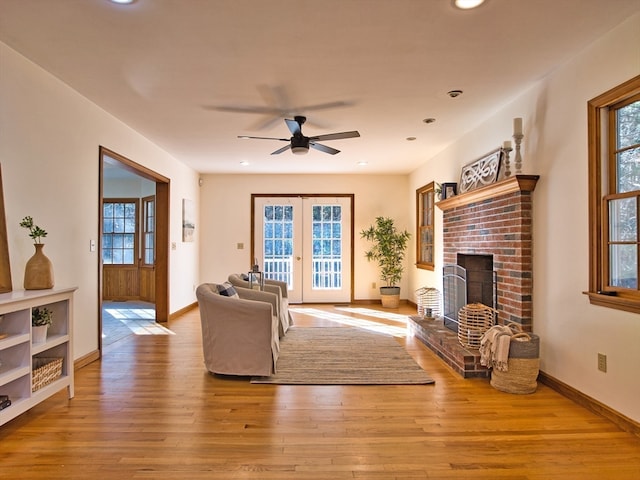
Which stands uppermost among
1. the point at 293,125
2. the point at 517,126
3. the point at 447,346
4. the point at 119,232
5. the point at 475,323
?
the point at 293,125

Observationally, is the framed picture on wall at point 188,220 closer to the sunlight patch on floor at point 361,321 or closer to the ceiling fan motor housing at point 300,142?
the sunlight patch on floor at point 361,321

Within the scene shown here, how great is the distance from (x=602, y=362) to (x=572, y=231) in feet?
3.07

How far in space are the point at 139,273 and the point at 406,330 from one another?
562 centimetres

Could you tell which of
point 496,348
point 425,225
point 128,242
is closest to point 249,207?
point 128,242

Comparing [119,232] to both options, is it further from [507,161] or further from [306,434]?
[507,161]

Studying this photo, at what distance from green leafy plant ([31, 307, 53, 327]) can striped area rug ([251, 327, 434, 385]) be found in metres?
1.60

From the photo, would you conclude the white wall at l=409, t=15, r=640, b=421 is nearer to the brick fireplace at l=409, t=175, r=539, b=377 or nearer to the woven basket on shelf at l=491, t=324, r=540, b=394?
the brick fireplace at l=409, t=175, r=539, b=377

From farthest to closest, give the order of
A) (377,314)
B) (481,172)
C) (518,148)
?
(377,314) < (481,172) < (518,148)

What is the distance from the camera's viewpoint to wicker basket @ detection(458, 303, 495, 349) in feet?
12.0

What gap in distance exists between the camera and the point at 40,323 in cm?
266

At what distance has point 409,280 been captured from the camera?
766cm

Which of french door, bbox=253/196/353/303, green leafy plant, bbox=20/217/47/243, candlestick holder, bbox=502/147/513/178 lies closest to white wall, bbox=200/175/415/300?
french door, bbox=253/196/353/303

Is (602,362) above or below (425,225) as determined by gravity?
below

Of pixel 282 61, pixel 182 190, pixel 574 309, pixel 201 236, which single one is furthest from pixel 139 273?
pixel 574 309
